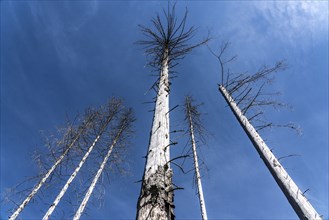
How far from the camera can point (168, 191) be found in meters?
2.86

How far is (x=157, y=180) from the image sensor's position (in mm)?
2893

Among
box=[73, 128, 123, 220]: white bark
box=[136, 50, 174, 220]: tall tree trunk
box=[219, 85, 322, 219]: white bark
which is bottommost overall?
box=[136, 50, 174, 220]: tall tree trunk

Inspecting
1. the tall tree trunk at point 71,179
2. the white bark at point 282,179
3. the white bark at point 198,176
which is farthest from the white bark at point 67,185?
the white bark at point 282,179

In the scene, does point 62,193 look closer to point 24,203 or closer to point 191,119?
point 24,203

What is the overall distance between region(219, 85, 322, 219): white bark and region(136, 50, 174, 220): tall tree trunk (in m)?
3.65

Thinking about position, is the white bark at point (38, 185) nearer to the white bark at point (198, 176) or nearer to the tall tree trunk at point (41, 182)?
the tall tree trunk at point (41, 182)

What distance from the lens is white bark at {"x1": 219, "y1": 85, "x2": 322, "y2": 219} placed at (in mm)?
5011

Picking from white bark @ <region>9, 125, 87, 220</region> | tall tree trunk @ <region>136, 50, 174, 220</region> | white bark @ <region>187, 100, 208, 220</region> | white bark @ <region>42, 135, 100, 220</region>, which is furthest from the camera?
white bark @ <region>187, 100, 208, 220</region>

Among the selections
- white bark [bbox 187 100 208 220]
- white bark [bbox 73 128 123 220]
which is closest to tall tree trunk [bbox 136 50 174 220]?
white bark [bbox 187 100 208 220]

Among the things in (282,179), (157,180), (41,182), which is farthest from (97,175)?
(157,180)

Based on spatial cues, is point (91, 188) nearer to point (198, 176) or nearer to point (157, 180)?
point (198, 176)

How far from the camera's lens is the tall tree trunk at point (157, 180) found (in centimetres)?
256

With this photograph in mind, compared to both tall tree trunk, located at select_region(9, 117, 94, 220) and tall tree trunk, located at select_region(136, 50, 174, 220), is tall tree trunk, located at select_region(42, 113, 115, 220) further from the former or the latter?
tall tree trunk, located at select_region(136, 50, 174, 220)

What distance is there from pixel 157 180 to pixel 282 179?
4333mm
